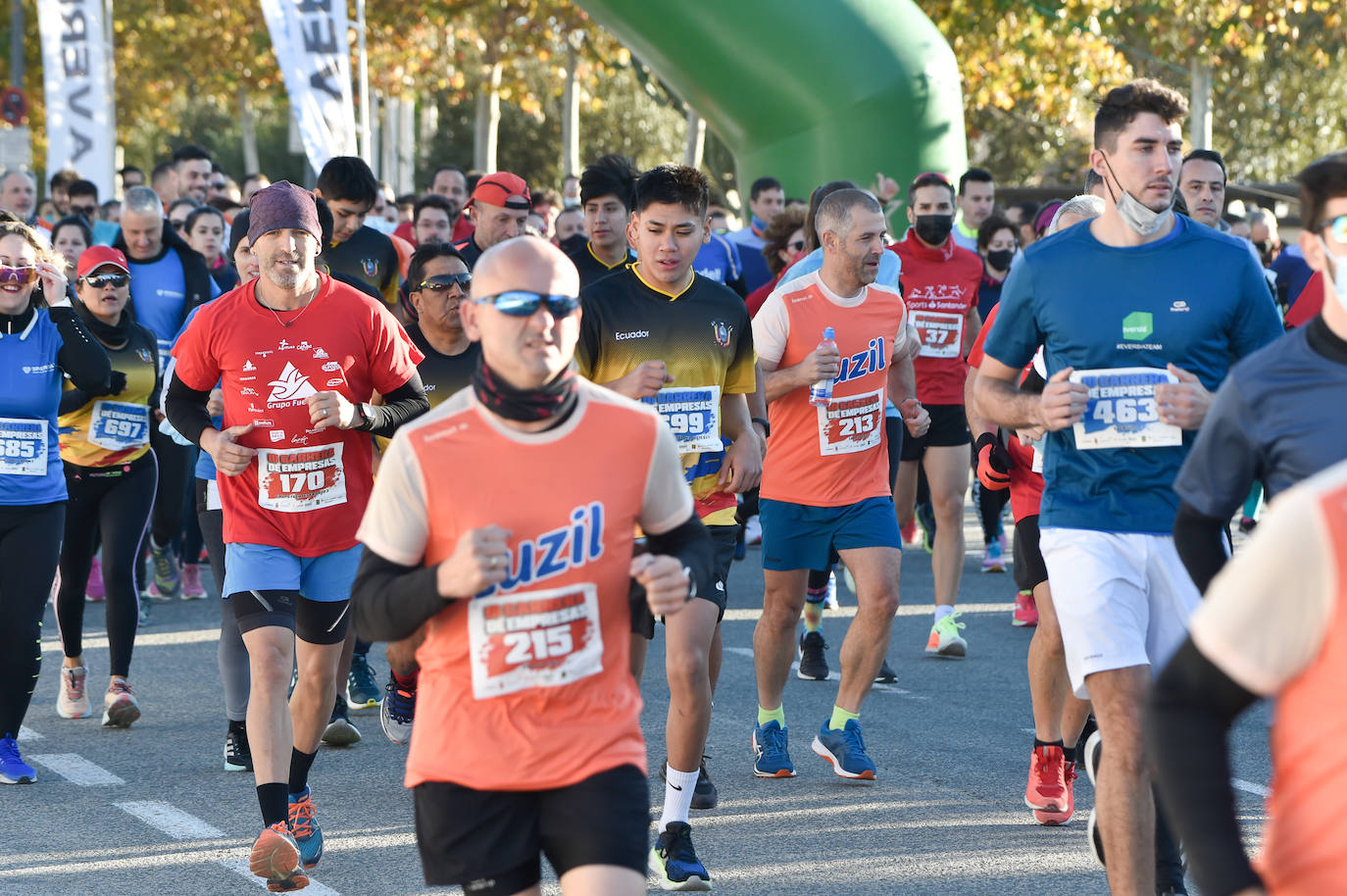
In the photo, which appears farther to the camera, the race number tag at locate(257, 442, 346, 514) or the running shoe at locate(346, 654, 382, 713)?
the running shoe at locate(346, 654, 382, 713)

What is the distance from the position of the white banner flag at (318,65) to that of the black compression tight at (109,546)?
24.0ft

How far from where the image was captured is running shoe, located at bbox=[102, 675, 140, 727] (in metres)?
7.96

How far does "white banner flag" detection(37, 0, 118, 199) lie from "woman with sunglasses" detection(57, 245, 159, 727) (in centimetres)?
1361

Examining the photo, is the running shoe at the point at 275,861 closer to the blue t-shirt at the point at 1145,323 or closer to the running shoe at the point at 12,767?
the running shoe at the point at 12,767

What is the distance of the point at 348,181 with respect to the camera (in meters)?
8.66

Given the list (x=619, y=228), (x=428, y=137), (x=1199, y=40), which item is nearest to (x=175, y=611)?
(x=619, y=228)

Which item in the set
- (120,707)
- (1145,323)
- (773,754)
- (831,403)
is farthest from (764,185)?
(1145,323)

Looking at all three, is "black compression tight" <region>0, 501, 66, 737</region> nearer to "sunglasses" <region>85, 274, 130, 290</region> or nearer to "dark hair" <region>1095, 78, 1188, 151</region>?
"sunglasses" <region>85, 274, 130, 290</region>

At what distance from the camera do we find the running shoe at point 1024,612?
1021cm

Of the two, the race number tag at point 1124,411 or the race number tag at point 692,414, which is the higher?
the race number tag at point 1124,411

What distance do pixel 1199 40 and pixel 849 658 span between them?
839 inches

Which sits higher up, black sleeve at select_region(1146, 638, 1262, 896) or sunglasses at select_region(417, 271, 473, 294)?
sunglasses at select_region(417, 271, 473, 294)

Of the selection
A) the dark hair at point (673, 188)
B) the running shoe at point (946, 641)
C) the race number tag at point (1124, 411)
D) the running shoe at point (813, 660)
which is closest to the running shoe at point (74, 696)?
the running shoe at point (813, 660)

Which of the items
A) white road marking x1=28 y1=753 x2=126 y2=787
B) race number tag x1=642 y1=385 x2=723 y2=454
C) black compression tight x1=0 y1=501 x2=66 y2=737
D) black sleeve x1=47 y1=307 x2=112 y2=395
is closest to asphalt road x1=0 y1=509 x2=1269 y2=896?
white road marking x1=28 y1=753 x2=126 y2=787
